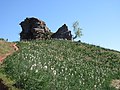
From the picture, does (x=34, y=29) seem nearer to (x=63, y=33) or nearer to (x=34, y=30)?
(x=34, y=30)

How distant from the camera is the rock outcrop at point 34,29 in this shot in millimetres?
70750

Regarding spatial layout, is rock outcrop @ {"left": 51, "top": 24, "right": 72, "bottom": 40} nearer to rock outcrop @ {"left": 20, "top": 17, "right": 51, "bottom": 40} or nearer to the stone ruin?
the stone ruin

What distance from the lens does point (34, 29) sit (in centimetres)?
7050

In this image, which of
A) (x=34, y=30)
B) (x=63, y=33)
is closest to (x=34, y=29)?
(x=34, y=30)

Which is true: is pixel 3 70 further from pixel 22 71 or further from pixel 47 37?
pixel 47 37

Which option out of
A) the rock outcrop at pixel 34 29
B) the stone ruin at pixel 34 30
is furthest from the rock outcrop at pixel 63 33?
the rock outcrop at pixel 34 29

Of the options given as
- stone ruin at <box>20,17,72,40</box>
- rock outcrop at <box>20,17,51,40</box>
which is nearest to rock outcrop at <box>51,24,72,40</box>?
stone ruin at <box>20,17,72,40</box>

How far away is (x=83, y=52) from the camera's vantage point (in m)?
54.8

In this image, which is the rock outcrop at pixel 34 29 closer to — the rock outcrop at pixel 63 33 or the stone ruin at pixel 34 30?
the stone ruin at pixel 34 30

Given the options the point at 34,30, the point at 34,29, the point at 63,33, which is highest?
the point at 34,29

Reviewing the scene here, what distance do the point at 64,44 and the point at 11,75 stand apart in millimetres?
36863

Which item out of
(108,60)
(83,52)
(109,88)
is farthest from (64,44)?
(109,88)

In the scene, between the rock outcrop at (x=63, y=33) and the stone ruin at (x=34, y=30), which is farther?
the rock outcrop at (x=63, y=33)

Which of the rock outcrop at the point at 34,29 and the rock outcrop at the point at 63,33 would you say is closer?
the rock outcrop at the point at 34,29
